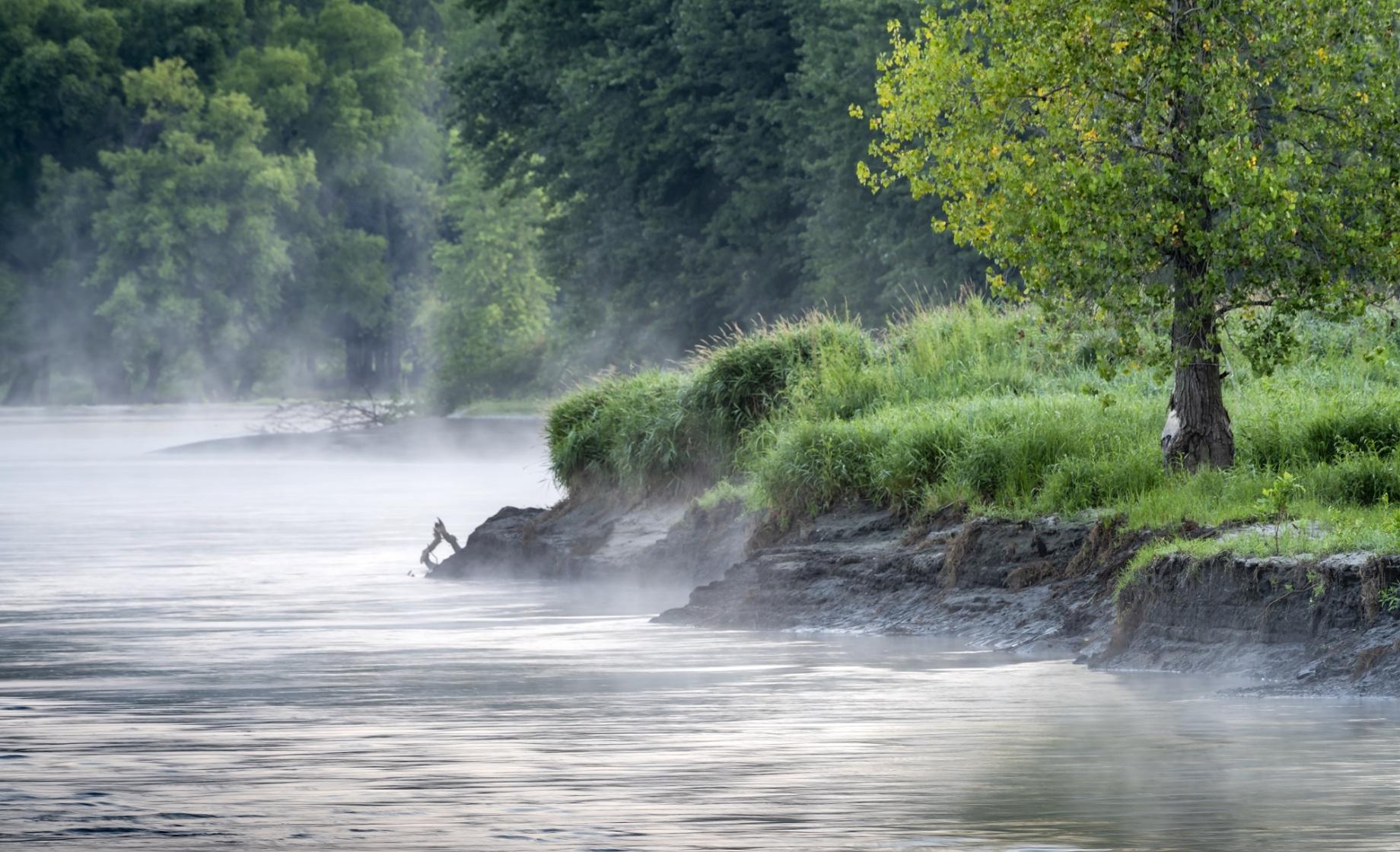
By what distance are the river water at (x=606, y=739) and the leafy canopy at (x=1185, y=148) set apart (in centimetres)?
286

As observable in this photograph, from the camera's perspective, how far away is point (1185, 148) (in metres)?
15.6

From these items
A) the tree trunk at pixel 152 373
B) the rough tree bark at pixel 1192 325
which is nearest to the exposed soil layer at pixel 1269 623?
the rough tree bark at pixel 1192 325

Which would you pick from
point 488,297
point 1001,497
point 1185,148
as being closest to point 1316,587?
point 1185,148

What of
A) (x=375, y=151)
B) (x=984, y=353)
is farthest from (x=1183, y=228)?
(x=375, y=151)

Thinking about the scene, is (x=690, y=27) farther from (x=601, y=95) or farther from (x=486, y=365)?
(x=486, y=365)

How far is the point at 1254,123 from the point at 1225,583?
140 inches

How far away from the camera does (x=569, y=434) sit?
23641 millimetres

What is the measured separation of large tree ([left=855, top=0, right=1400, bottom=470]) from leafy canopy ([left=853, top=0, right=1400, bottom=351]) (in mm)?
16

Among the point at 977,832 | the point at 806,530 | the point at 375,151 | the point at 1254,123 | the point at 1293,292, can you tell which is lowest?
the point at 977,832

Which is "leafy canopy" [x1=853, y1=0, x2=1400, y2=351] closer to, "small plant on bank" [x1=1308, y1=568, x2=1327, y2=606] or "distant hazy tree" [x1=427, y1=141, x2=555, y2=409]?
"small plant on bank" [x1=1308, y1=568, x2=1327, y2=606]

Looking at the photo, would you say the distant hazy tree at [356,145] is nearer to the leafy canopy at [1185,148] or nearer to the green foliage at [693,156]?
the green foliage at [693,156]

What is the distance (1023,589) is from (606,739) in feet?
16.9

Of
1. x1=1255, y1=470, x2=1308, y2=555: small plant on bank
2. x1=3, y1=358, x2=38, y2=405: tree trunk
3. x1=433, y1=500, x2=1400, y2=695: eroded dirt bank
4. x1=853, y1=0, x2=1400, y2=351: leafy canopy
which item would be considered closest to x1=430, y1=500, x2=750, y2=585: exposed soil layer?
x1=433, y1=500, x2=1400, y2=695: eroded dirt bank

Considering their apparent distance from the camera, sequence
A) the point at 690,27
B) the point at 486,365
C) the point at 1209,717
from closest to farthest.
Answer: the point at 1209,717 < the point at 690,27 < the point at 486,365
